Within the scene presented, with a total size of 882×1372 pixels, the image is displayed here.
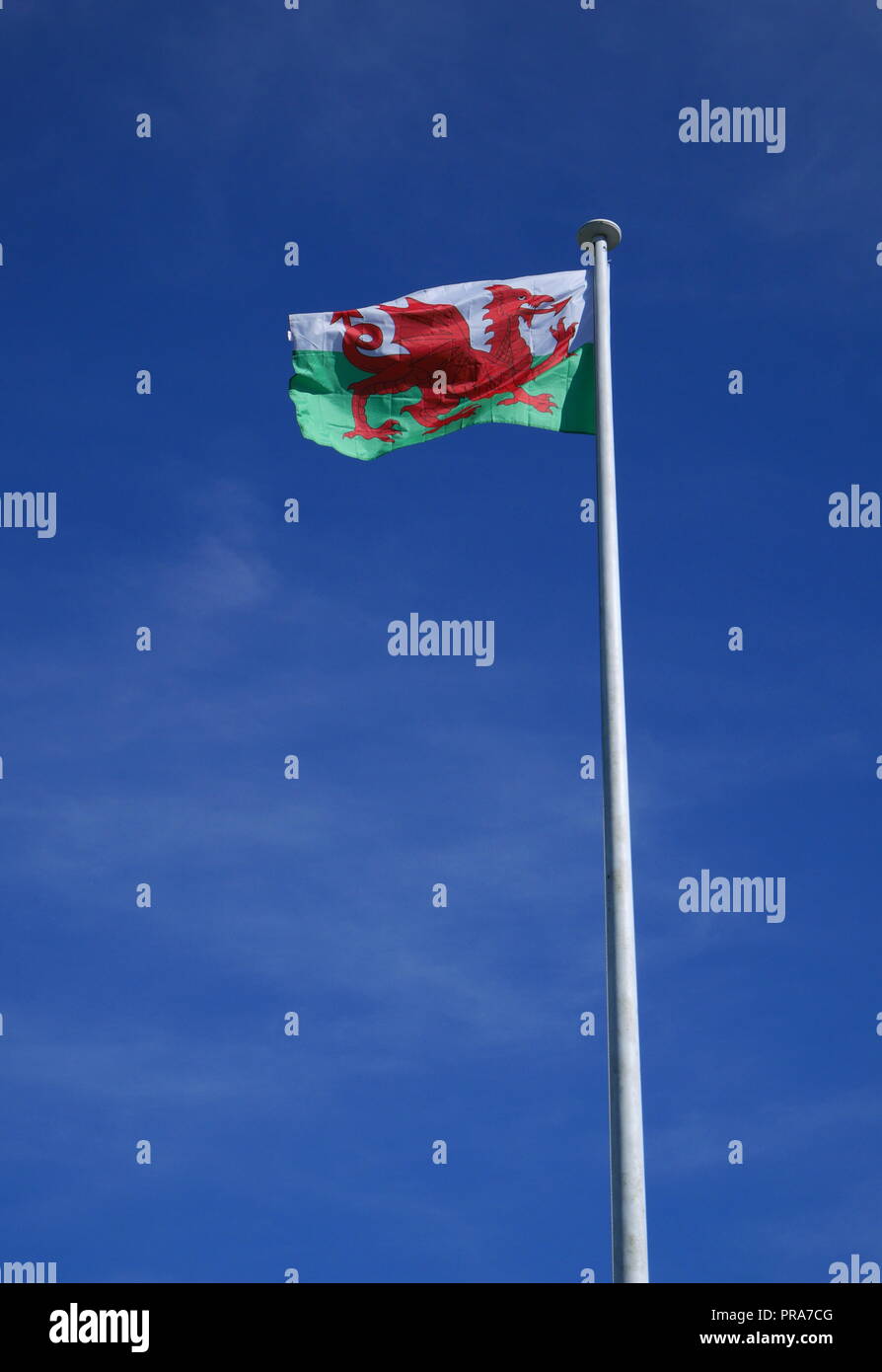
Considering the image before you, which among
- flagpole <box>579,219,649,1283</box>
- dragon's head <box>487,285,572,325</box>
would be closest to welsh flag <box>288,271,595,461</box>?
dragon's head <box>487,285,572,325</box>

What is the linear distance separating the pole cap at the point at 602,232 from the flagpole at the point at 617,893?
436 millimetres

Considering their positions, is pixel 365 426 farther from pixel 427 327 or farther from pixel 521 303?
pixel 521 303

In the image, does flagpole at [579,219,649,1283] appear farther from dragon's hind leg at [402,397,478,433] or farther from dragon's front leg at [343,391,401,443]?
dragon's front leg at [343,391,401,443]

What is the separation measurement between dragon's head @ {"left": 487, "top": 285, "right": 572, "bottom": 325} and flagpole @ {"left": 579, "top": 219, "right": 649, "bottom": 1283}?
1.22 meters

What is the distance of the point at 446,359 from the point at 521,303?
122 centimetres

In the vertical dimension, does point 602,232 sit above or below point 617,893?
above

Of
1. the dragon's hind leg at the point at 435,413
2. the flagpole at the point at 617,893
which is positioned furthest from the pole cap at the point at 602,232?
the dragon's hind leg at the point at 435,413

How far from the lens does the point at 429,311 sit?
21.0 meters

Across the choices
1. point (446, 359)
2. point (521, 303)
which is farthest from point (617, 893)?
point (521, 303)

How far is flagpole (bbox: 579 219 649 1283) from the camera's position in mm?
14461

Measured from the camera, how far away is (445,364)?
68.0ft
